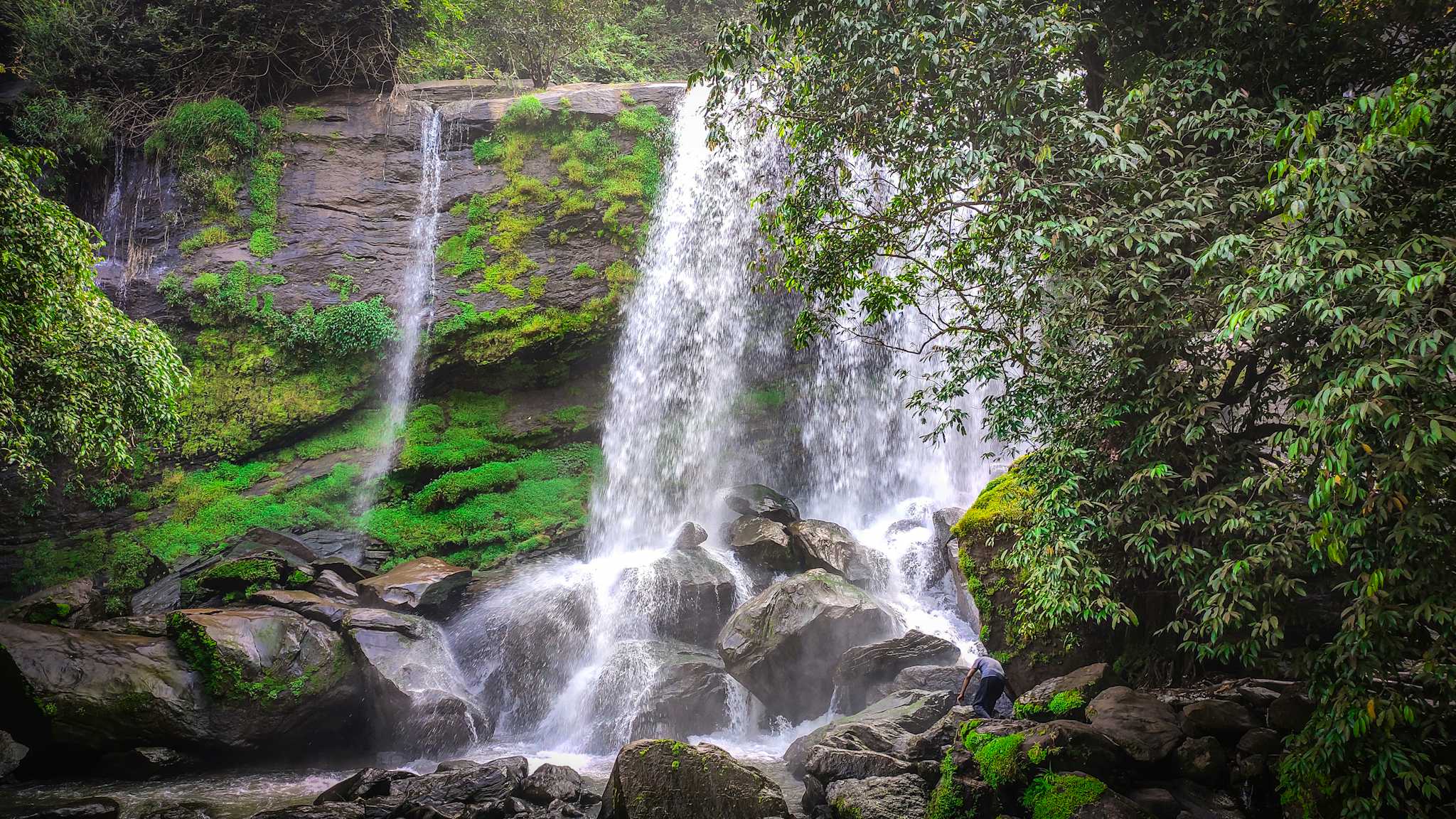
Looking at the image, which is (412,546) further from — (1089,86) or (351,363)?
(1089,86)

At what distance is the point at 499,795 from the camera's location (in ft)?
26.0

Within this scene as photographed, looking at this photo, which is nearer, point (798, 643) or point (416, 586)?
point (798, 643)

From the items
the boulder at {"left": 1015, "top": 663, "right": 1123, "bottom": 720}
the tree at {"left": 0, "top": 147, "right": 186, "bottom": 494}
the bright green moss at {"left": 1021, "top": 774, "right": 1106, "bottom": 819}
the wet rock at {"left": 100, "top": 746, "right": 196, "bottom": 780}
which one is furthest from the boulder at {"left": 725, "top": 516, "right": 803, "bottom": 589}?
the tree at {"left": 0, "top": 147, "right": 186, "bottom": 494}

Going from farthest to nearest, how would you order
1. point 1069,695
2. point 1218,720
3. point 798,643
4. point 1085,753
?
1. point 798,643
2. point 1069,695
3. point 1218,720
4. point 1085,753

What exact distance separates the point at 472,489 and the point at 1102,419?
45.1 ft

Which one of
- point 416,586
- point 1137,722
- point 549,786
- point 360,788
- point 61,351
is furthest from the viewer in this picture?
point 416,586

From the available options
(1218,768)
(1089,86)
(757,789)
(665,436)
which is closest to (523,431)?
(665,436)

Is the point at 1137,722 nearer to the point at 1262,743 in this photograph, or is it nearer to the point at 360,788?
the point at 1262,743

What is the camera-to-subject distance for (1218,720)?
6477 mm

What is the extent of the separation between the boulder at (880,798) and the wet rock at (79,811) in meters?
7.06

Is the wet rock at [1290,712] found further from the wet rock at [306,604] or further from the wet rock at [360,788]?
the wet rock at [306,604]

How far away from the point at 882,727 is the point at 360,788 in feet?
19.4

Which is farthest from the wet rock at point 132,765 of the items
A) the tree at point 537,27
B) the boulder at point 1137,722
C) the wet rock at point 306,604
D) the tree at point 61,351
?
the tree at point 537,27

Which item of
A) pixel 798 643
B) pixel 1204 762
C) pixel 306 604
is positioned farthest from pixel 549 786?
pixel 1204 762
